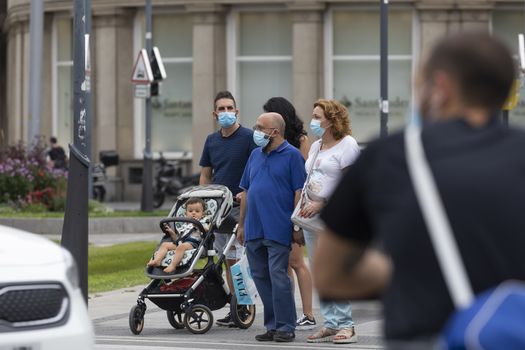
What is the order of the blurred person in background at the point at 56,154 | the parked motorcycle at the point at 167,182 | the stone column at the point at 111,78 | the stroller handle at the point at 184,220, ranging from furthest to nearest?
the stone column at the point at 111,78 < the blurred person in background at the point at 56,154 < the parked motorcycle at the point at 167,182 < the stroller handle at the point at 184,220

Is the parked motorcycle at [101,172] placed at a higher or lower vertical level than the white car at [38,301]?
lower

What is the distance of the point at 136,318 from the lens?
1244 cm

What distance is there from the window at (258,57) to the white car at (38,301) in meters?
30.8

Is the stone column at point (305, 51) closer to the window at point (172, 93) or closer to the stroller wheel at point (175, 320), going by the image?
the window at point (172, 93)

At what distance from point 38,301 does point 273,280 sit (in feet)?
14.4

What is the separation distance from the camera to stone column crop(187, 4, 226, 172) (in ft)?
124

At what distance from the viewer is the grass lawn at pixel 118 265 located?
56.8 feet

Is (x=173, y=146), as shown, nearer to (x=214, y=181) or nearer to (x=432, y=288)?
(x=214, y=181)

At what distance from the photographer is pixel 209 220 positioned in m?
12.4

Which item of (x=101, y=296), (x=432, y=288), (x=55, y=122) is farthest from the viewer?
(x=55, y=122)

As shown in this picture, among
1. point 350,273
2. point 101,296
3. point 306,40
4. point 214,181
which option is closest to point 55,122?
point 306,40

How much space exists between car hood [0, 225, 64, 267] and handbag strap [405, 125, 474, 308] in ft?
12.7

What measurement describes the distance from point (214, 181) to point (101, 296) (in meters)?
3.11

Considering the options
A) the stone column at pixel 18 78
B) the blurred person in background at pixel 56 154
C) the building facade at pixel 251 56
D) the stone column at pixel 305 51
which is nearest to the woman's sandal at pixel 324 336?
the blurred person in background at pixel 56 154
